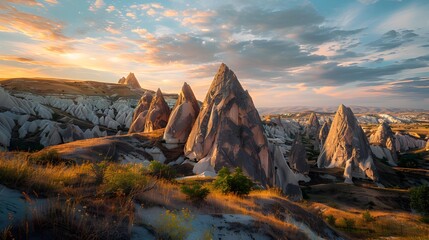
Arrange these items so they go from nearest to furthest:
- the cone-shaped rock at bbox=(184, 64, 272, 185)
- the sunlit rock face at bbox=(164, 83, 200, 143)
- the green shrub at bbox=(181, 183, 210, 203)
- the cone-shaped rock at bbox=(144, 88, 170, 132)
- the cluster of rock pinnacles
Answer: the green shrub at bbox=(181, 183, 210, 203), the cone-shaped rock at bbox=(184, 64, 272, 185), the cluster of rock pinnacles, the sunlit rock face at bbox=(164, 83, 200, 143), the cone-shaped rock at bbox=(144, 88, 170, 132)

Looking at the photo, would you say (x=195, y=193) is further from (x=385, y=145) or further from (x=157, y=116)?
(x=385, y=145)

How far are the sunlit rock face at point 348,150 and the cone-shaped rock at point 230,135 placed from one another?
941 inches

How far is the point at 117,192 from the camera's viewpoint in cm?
691

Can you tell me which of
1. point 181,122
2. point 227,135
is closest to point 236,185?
point 227,135

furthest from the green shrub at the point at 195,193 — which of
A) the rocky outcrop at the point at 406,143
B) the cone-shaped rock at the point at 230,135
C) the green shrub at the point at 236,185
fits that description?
the rocky outcrop at the point at 406,143

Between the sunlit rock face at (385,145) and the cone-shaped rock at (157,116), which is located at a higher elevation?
the cone-shaped rock at (157,116)

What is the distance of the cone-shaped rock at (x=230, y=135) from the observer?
29.1 metres

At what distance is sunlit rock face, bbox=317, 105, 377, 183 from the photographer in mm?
47656

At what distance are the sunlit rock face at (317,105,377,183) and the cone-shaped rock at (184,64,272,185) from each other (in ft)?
78.4

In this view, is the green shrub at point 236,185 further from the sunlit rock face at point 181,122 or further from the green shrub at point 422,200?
the green shrub at point 422,200

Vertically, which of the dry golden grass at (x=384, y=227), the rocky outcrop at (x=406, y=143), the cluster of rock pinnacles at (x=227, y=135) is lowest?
the rocky outcrop at (x=406, y=143)

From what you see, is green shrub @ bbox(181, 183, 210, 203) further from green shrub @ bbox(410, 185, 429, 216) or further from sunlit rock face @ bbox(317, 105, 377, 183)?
sunlit rock face @ bbox(317, 105, 377, 183)

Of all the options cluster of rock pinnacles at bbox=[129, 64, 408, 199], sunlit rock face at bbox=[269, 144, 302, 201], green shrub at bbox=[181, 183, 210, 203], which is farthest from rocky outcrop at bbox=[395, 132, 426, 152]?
green shrub at bbox=[181, 183, 210, 203]

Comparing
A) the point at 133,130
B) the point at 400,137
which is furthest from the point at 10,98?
the point at 400,137
